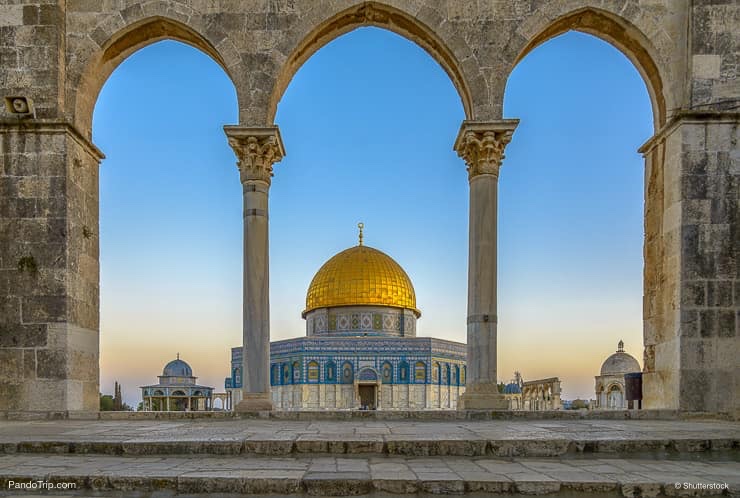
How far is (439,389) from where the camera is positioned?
38.4 m

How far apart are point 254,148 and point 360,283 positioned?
2983 centimetres

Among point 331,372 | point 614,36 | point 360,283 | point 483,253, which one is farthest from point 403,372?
point 614,36

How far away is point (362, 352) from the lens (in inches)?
1462

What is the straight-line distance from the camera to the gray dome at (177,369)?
53.6m

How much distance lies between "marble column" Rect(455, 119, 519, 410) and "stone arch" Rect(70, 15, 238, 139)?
13.1 ft

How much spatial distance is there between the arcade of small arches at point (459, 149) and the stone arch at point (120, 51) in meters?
0.04

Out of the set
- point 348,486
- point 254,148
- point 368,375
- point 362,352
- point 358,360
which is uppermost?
point 254,148

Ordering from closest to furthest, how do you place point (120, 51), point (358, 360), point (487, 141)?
point (487, 141), point (120, 51), point (358, 360)

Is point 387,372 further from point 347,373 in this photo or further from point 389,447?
point 389,447

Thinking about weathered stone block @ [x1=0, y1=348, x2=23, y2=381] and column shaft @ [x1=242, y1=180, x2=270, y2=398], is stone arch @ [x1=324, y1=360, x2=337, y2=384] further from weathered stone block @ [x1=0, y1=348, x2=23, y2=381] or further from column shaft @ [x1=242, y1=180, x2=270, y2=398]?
weathered stone block @ [x1=0, y1=348, x2=23, y2=381]

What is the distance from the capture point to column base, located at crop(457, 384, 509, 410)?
8.71 metres

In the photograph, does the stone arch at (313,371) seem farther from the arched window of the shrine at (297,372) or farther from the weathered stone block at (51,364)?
the weathered stone block at (51,364)

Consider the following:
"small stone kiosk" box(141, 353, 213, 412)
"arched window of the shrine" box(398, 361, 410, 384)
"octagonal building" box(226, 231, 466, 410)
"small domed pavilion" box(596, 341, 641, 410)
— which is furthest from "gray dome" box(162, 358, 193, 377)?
"small domed pavilion" box(596, 341, 641, 410)

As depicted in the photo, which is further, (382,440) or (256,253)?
(256,253)
